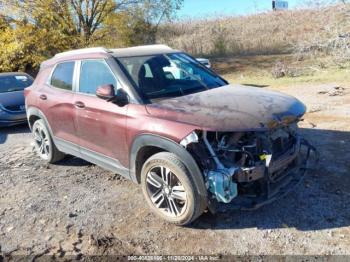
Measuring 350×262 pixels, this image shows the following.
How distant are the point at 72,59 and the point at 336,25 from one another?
36.0 feet

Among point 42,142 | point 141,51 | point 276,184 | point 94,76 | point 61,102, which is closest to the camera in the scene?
point 276,184

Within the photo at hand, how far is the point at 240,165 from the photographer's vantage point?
3.68 m

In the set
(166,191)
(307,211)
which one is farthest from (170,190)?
(307,211)

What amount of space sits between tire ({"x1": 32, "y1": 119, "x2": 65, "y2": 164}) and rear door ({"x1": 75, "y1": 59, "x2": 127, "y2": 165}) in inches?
44.1

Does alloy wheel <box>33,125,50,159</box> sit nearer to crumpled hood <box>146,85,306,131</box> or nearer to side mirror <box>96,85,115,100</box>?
side mirror <box>96,85,115,100</box>

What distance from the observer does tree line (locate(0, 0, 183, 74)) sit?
14.9 metres

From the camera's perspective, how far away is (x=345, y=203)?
13.8 feet

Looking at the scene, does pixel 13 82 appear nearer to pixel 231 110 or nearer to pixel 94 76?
pixel 94 76

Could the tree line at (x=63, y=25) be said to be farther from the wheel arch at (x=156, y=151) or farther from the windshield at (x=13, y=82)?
the wheel arch at (x=156, y=151)

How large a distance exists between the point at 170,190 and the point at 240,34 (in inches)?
864

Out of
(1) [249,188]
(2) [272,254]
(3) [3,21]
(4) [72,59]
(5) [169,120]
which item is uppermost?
(3) [3,21]

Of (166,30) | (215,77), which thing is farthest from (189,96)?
(166,30)

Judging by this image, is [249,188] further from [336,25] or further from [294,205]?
[336,25]

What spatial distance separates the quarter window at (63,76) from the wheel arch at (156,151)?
1717mm
